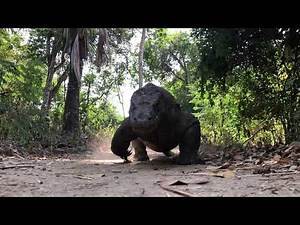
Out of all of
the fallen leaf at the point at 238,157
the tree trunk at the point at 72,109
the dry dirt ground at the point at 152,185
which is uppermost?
the tree trunk at the point at 72,109

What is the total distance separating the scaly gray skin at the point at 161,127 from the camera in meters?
5.10

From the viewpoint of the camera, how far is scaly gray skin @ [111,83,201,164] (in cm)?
510

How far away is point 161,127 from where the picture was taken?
555 centimetres

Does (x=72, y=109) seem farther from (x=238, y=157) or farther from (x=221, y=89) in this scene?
(x=238, y=157)

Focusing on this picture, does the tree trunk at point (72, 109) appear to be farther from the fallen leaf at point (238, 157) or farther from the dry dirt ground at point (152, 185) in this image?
the dry dirt ground at point (152, 185)

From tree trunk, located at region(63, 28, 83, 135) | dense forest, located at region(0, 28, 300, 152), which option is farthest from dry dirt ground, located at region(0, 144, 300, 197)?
tree trunk, located at region(63, 28, 83, 135)

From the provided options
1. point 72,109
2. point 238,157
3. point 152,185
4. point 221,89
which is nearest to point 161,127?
point 238,157

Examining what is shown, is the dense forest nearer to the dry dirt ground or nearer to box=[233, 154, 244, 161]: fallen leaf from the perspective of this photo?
box=[233, 154, 244, 161]: fallen leaf

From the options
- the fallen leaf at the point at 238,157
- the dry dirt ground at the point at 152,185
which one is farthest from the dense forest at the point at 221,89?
the dry dirt ground at the point at 152,185
